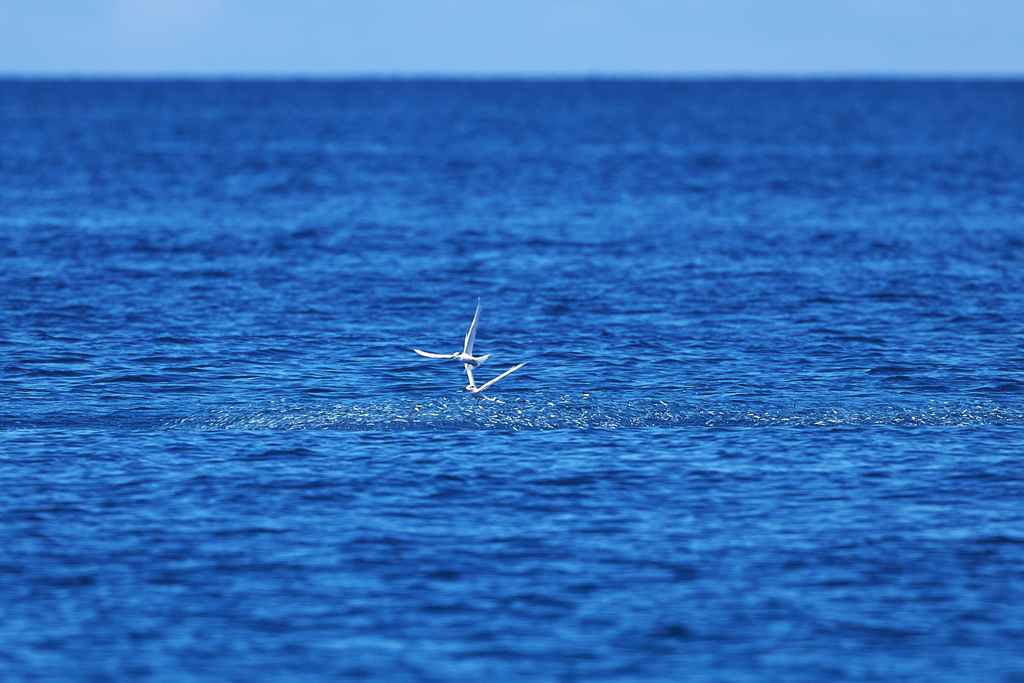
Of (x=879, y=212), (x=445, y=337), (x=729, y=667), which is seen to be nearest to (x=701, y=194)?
(x=879, y=212)

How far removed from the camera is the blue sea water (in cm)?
1827

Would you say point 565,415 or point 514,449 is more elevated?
point 565,415

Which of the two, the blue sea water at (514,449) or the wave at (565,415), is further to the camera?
the wave at (565,415)

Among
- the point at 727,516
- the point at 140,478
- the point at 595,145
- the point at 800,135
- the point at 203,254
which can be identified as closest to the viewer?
the point at 727,516

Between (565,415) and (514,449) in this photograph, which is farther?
(565,415)

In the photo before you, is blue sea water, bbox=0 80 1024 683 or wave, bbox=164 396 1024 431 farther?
wave, bbox=164 396 1024 431

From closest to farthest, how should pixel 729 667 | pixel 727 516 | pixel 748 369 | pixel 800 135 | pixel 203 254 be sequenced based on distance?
pixel 729 667
pixel 727 516
pixel 748 369
pixel 203 254
pixel 800 135

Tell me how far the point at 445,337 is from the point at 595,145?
2966 inches

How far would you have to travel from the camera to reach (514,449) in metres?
26.4

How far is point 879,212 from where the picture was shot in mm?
63438

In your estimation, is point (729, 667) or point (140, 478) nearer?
point (729, 667)

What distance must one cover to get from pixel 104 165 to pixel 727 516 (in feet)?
237

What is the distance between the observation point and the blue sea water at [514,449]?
18266mm

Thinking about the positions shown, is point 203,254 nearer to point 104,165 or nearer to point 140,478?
point 140,478
